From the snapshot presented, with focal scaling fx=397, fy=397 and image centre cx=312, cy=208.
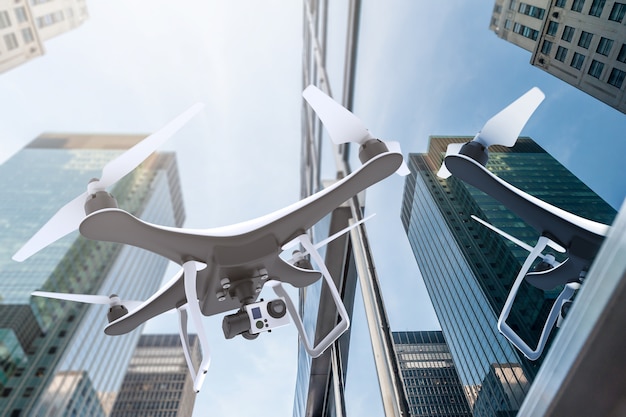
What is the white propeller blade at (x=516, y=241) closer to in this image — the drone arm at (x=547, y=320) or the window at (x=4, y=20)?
the drone arm at (x=547, y=320)

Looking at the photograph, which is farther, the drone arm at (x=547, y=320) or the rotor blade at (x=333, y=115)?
the rotor blade at (x=333, y=115)

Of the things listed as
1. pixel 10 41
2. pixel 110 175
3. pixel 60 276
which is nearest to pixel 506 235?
pixel 110 175

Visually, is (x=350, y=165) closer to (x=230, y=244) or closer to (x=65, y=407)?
(x=230, y=244)

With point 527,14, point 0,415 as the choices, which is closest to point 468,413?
point 527,14

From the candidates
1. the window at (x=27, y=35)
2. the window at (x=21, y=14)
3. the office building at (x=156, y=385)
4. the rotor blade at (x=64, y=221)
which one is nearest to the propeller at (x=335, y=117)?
the rotor blade at (x=64, y=221)

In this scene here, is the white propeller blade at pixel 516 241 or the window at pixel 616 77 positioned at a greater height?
the window at pixel 616 77

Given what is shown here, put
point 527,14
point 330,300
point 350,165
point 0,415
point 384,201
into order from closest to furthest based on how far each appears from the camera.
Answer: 1. point 527,14
2. point 384,201
3. point 350,165
4. point 330,300
5. point 0,415
